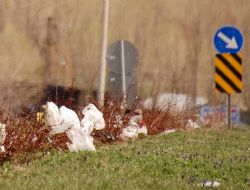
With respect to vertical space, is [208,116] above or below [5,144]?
above

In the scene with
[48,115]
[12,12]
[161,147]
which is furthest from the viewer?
[12,12]

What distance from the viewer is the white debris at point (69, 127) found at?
9594 millimetres

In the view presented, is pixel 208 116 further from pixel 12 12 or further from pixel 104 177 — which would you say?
pixel 104 177

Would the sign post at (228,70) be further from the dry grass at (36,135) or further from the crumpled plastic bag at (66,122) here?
the crumpled plastic bag at (66,122)

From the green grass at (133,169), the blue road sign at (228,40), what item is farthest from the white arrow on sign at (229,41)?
the green grass at (133,169)

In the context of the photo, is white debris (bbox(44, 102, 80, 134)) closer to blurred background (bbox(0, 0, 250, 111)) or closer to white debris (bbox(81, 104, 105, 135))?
white debris (bbox(81, 104, 105, 135))

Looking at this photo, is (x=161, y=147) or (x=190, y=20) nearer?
(x=161, y=147)

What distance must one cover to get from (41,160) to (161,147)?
6.77 ft

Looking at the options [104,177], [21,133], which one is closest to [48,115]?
[21,133]

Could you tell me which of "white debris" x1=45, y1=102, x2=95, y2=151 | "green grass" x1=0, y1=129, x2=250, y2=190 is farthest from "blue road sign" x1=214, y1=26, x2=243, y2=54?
"white debris" x1=45, y1=102, x2=95, y2=151

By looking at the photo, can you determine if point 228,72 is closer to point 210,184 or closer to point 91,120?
point 91,120

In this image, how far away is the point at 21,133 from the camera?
9.23 meters

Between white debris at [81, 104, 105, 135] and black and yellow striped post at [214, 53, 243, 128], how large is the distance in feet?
20.5

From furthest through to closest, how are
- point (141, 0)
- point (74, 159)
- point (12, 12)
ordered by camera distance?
1. point (141, 0)
2. point (12, 12)
3. point (74, 159)
